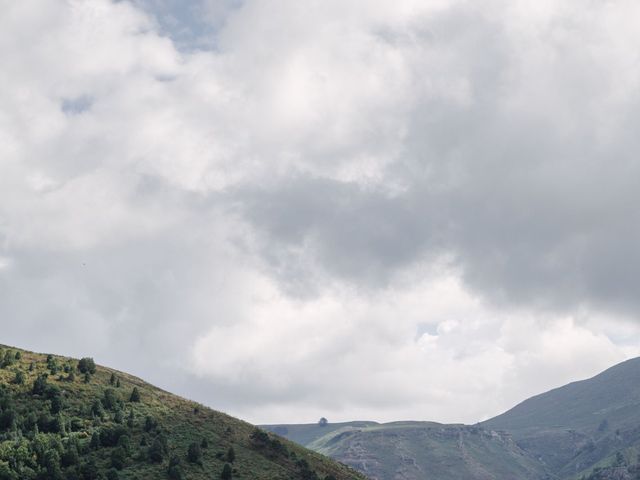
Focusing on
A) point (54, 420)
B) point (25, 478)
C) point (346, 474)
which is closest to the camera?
point (25, 478)

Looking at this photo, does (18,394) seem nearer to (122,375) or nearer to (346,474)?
(122,375)

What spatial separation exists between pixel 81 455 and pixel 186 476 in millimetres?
15758

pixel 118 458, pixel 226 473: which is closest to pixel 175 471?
pixel 118 458

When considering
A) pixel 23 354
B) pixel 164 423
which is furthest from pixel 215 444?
A: pixel 23 354

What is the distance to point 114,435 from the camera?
123 meters

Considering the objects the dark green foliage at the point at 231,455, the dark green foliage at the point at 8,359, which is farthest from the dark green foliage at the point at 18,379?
the dark green foliage at the point at 231,455

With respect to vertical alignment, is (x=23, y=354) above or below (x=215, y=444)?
above

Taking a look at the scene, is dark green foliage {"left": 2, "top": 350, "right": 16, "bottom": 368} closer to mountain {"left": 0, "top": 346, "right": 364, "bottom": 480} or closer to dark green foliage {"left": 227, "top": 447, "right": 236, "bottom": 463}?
mountain {"left": 0, "top": 346, "right": 364, "bottom": 480}

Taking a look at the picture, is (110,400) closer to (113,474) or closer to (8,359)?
(8,359)

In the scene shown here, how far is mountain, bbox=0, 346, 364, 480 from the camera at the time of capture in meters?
113

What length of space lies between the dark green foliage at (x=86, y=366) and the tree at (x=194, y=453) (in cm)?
3596

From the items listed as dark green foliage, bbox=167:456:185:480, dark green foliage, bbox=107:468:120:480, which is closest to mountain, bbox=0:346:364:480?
dark green foliage, bbox=107:468:120:480

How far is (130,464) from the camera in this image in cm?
11794

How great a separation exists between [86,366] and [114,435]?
33764 mm
